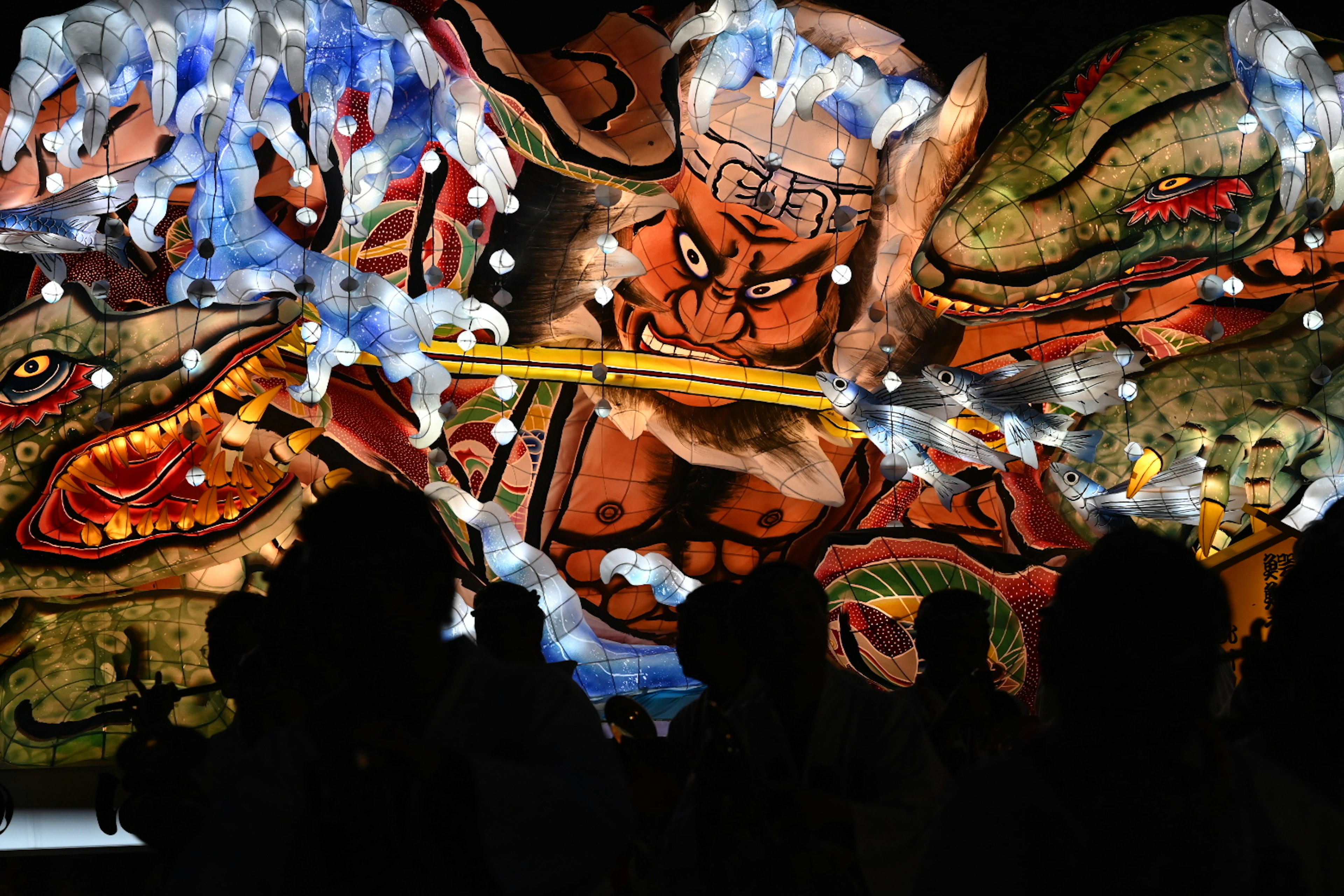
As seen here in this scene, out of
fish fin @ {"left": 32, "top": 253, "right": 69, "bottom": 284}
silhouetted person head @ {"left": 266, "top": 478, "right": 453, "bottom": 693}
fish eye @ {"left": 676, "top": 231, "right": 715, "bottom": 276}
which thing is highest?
silhouetted person head @ {"left": 266, "top": 478, "right": 453, "bottom": 693}

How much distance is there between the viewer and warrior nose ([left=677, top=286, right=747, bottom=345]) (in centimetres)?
310

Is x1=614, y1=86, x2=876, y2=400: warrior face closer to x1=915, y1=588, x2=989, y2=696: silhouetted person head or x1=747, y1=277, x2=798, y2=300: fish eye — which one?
x1=747, y1=277, x2=798, y2=300: fish eye

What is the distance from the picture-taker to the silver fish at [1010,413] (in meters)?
3.11

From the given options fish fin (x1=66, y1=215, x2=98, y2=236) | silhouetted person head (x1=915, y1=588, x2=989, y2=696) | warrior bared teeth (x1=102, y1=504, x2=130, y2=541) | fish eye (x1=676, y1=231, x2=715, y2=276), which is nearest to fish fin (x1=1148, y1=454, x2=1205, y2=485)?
fish eye (x1=676, y1=231, x2=715, y2=276)

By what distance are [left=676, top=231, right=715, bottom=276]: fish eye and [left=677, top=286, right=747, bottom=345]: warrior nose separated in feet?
0.15

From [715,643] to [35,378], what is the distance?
195 centimetres

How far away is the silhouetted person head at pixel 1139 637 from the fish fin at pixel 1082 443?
247 cm

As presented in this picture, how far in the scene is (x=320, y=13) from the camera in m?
2.73

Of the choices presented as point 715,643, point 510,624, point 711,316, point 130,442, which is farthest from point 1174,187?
point 130,442

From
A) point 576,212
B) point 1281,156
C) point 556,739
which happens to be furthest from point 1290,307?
point 556,739

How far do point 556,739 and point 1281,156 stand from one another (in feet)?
9.42

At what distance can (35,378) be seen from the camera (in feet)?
8.73

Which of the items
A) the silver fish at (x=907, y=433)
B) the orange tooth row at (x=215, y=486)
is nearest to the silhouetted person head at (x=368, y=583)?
the orange tooth row at (x=215, y=486)

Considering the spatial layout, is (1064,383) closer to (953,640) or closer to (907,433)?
(907,433)
